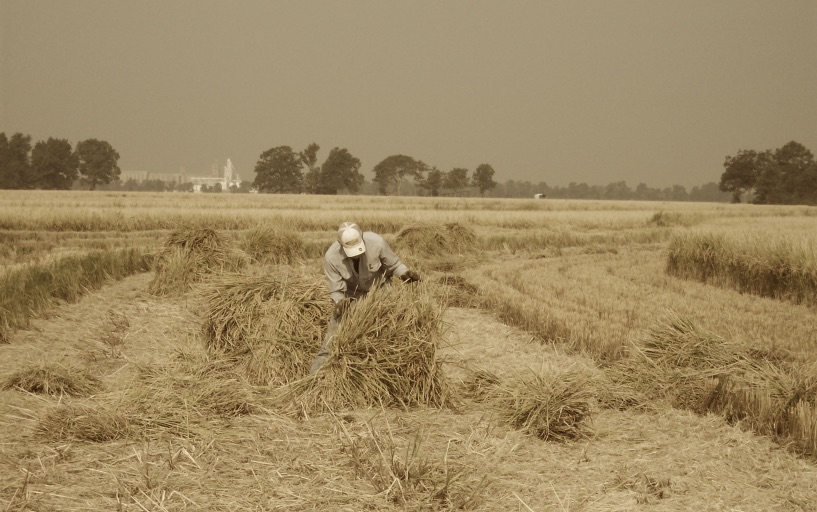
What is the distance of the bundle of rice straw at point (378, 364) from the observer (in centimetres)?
602

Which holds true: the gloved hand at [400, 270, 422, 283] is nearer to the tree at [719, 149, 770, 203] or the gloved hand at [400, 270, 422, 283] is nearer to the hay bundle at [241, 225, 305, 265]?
the hay bundle at [241, 225, 305, 265]

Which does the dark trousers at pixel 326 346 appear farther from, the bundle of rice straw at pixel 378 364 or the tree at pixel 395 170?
the tree at pixel 395 170

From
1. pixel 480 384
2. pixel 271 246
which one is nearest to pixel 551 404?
pixel 480 384

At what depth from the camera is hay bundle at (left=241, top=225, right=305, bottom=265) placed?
1561cm

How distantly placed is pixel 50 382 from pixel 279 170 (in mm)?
86451

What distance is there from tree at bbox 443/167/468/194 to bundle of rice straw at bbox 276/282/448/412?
91.5 meters

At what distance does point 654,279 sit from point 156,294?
9.41m

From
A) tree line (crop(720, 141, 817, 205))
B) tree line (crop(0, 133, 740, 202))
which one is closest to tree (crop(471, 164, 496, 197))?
tree line (crop(0, 133, 740, 202))

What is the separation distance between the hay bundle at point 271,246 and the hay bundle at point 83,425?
10050 millimetres

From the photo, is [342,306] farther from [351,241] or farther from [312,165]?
[312,165]

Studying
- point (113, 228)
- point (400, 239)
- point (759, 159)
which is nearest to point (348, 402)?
point (400, 239)

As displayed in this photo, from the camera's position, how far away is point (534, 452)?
5.19 m

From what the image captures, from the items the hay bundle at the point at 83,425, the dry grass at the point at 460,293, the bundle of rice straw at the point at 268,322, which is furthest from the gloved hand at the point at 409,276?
the dry grass at the point at 460,293

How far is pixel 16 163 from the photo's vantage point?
84.9 m
